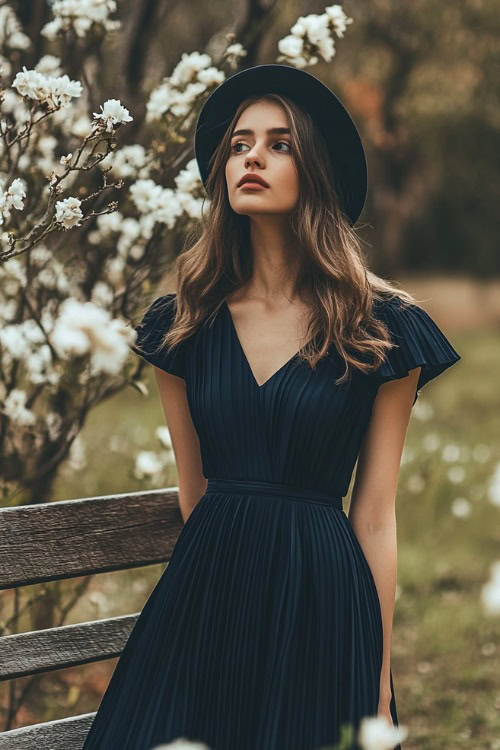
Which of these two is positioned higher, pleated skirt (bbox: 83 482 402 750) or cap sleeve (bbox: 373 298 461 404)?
cap sleeve (bbox: 373 298 461 404)

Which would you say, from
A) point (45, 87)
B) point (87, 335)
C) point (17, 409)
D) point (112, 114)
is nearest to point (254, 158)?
point (112, 114)

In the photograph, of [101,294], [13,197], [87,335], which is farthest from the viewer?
[101,294]

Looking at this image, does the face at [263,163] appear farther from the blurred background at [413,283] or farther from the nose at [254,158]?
the blurred background at [413,283]

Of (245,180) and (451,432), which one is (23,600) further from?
(451,432)

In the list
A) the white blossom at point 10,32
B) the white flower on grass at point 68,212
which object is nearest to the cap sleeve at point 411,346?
the white flower on grass at point 68,212

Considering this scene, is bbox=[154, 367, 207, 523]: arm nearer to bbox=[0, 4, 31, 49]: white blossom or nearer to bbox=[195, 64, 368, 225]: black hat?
bbox=[195, 64, 368, 225]: black hat

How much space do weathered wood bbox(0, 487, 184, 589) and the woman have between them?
21 cm

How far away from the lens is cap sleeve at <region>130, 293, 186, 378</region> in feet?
8.38

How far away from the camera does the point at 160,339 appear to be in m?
2.61

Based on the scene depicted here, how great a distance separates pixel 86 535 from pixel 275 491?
542 mm

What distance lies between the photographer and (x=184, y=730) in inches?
86.0

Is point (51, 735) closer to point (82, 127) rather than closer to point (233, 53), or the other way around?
point (82, 127)

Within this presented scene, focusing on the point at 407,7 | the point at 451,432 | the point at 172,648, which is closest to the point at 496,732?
the point at 172,648

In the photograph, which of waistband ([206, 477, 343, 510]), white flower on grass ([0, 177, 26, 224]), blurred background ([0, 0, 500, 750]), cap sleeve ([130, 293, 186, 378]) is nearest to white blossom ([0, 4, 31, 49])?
blurred background ([0, 0, 500, 750])
